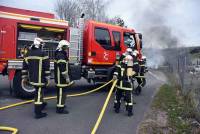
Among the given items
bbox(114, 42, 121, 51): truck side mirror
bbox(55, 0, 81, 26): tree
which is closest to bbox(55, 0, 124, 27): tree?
bbox(55, 0, 81, 26): tree

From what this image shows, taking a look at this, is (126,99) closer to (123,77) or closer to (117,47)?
(123,77)

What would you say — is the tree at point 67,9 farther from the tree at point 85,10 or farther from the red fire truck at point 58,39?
the red fire truck at point 58,39

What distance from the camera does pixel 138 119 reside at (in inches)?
314

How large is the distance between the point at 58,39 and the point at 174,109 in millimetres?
4590

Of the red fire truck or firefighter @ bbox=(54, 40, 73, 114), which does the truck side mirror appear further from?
firefighter @ bbox=(54, 40, 73, 114)

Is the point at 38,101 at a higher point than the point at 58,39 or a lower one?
lower

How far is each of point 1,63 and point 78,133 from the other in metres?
4.39

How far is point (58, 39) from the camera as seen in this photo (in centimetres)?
1084

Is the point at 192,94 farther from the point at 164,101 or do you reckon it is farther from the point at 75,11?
the point at 75,11

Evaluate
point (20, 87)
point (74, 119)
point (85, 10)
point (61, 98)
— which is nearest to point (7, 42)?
point (20, 87)

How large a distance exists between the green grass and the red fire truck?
227cm

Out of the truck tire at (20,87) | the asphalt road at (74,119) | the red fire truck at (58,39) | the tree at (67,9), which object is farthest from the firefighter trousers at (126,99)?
the tree at (67,9)

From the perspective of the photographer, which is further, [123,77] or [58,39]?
[58,39]

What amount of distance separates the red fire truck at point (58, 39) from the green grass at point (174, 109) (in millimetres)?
2266
